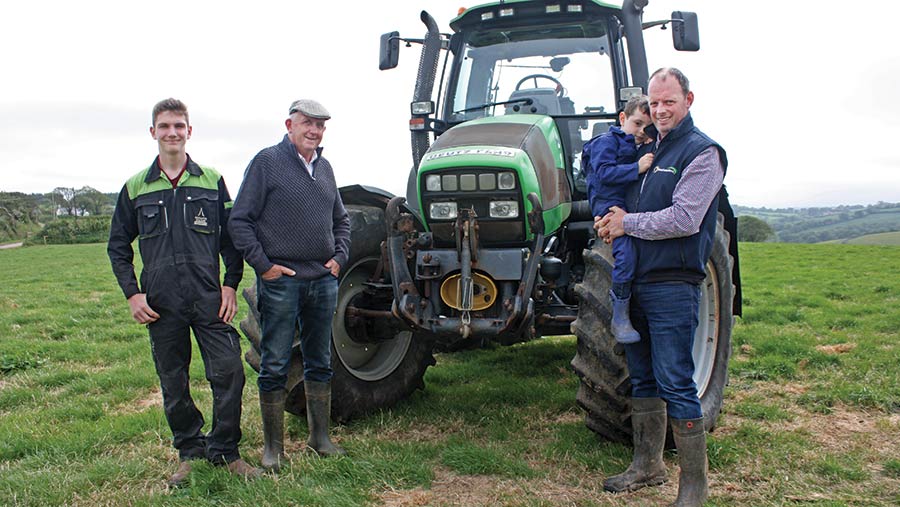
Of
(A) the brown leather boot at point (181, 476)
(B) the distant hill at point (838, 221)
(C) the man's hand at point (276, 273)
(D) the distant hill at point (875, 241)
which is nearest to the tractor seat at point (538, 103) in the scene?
(C) the man's hand at point (276, 273)

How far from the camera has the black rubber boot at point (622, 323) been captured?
354 cm

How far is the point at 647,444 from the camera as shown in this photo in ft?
12.5

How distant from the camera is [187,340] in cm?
397

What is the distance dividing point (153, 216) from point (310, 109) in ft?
3.17

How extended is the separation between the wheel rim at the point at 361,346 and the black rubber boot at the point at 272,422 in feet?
2.24

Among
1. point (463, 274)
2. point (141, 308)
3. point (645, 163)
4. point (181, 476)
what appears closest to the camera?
point (645, 163)

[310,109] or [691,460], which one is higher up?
[310,109]

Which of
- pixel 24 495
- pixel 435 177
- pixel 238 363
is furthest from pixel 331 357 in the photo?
pixel 24 495

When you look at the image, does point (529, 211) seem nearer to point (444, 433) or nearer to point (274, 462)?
point (444, 433)

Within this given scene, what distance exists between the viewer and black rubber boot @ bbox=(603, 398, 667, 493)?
12.3 ft

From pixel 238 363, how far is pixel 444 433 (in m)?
1.40

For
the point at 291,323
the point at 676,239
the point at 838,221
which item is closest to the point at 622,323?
the point at 676,239

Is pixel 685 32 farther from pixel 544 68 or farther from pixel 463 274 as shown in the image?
pixel 463 274

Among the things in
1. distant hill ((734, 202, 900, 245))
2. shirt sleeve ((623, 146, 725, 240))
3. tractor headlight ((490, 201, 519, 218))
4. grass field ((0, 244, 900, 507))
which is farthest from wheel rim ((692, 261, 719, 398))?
distant hill ((734, 202, 900, 245))
